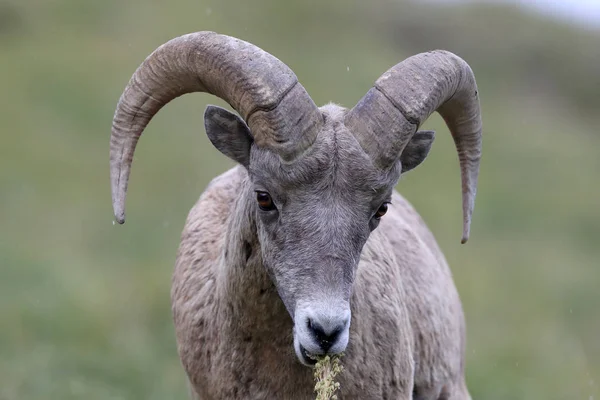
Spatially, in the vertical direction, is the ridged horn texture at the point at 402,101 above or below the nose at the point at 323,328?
above

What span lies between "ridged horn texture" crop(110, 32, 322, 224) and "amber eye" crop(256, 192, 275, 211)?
0.28 metres

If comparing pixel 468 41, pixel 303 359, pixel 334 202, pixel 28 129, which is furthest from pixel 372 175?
pixel 468 41

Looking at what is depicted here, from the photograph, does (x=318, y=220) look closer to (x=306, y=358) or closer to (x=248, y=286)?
(x=306, y=358)

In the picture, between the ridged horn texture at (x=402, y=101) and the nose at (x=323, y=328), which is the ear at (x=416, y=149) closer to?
the ridged horn texture at (x=402, y=101)

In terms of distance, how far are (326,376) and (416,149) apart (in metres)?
1.57

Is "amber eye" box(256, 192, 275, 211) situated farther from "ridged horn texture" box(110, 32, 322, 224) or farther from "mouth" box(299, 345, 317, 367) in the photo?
"mouth" box(299, 345, 317, 367)

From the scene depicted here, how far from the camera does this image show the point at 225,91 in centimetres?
634

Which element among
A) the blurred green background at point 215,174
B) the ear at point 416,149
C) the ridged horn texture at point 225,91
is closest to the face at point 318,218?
the ridged horn texture at point 225,91

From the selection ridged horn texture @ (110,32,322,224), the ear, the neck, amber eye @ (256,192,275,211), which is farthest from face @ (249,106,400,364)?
the ear

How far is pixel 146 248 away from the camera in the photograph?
21.1 meters

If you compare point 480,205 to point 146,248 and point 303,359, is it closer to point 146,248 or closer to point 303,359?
point 146,248

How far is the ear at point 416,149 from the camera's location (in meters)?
6.74

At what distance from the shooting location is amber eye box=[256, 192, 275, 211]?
612 cm

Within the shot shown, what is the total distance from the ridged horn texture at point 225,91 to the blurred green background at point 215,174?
678cm
